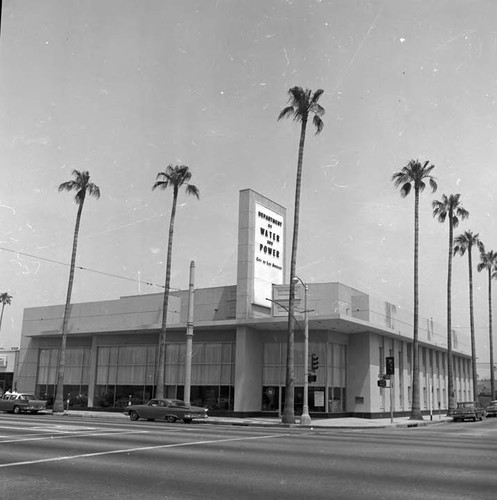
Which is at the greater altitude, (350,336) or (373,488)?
(350,336)

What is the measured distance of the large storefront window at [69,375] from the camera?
51406 millimetres

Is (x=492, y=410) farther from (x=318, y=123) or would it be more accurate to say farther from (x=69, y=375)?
(x=69, y=375)

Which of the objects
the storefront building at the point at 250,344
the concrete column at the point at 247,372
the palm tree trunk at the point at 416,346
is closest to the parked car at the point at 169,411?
the concrete column at the point at 247,372

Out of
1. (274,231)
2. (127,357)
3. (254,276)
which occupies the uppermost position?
(274,231)

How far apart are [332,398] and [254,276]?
10.3 metres

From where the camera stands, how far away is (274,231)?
151 feet

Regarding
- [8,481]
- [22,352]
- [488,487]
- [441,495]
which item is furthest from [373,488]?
[22,352]

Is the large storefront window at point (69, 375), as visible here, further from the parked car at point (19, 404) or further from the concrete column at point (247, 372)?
the concrete column at point (247, 372)

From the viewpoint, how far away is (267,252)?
147 ft

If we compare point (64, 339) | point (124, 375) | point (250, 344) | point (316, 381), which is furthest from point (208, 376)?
point (64, 339)

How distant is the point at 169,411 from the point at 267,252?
54.8 feet

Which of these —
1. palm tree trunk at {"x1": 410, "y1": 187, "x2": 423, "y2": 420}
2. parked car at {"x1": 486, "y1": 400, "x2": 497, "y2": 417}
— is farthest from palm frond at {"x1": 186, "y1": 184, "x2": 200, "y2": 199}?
parked car at {"x1": 486, "y1": 400, "x2": 497, "y2": 417}

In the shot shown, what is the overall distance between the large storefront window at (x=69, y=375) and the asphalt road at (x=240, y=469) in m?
33.8

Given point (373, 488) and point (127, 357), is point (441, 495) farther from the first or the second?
point (127, 357)
